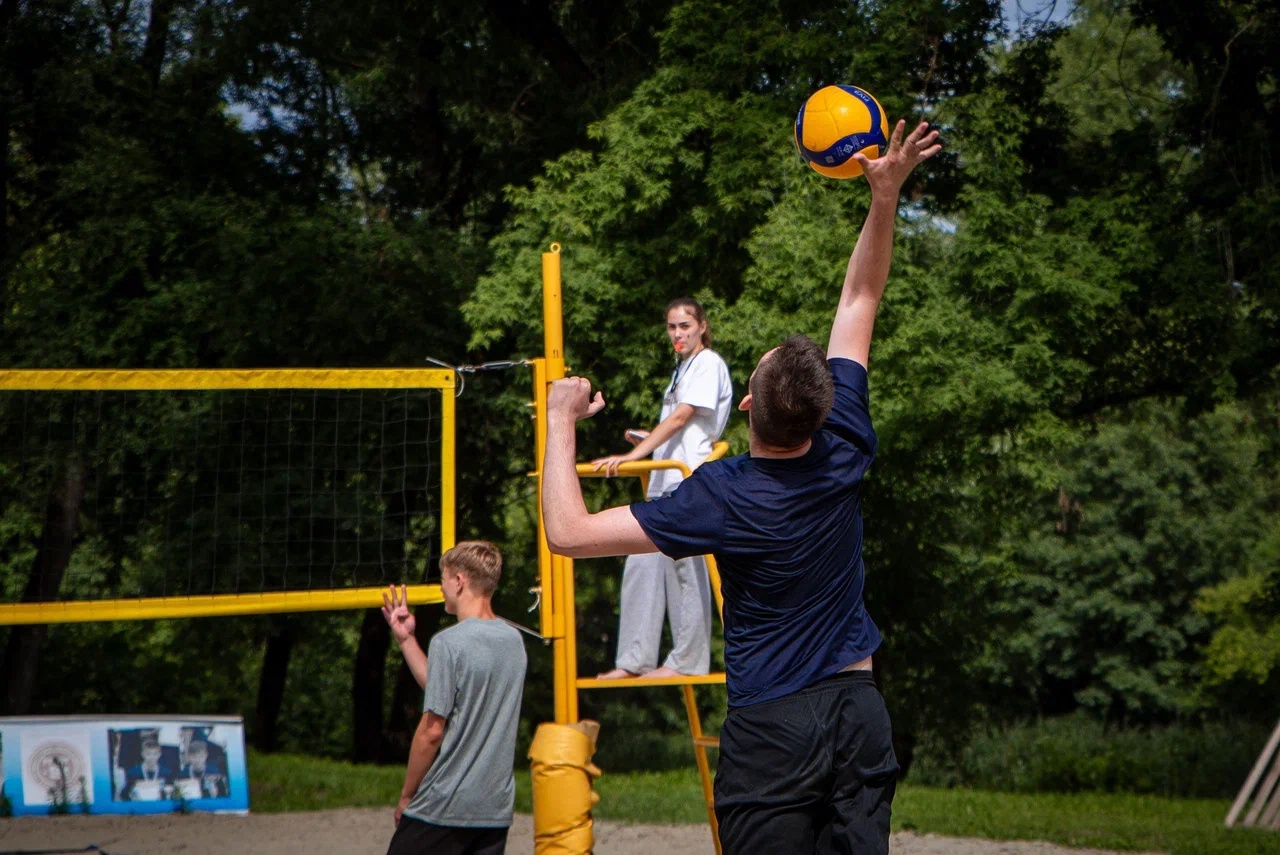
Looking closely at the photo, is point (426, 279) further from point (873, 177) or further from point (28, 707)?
point (873, 177)

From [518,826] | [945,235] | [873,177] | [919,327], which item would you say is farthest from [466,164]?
[873,177]

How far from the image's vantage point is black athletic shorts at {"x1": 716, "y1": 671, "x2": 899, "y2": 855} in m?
2.59

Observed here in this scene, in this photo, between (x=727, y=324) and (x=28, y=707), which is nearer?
(x=727, y=324)

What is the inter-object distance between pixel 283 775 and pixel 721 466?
37.3ft

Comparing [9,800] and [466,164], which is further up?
[466,164]

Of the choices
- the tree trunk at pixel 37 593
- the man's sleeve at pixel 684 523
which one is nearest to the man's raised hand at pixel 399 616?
the man's sleeve at pixel 684 523

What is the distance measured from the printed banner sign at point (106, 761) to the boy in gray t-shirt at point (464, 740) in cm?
621

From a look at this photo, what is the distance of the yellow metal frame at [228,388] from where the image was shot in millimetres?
5965

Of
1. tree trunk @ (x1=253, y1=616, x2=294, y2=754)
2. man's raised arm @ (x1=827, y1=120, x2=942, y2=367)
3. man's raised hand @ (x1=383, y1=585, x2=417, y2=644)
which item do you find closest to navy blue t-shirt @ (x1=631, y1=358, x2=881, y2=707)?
man's raised arm @ (x1=827, y1=120, x2=942, y2=367)

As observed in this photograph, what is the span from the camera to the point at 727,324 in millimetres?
11789

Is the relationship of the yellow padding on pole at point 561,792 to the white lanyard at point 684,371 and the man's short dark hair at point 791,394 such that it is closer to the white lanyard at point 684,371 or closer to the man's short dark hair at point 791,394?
the white lanyard at point 684,371

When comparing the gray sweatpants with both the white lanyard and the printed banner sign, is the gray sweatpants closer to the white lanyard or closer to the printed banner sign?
the white lanyard

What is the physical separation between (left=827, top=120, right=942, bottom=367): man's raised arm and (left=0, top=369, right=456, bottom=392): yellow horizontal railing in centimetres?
333

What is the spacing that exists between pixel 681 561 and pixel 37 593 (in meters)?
11.7
